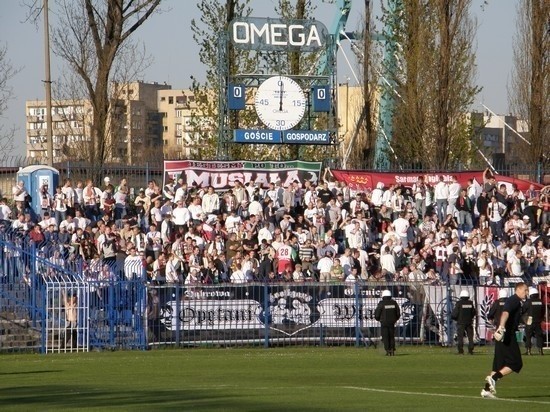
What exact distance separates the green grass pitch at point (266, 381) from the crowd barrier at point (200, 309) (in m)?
0.91

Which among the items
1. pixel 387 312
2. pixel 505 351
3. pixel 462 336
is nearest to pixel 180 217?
pixel 387 312

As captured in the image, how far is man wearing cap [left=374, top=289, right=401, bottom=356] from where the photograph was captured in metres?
29.9

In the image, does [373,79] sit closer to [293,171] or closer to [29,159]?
[293,171]

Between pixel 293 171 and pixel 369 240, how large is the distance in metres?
5.60

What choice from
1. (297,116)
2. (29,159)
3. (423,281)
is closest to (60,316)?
(423,281)

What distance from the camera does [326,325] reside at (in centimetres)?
3325

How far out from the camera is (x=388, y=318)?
99.3 feet

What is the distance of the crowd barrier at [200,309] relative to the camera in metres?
31.0

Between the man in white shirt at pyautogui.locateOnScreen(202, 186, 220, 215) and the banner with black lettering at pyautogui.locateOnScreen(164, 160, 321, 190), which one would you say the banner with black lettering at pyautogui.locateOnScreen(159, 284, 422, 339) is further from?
the banner with black lettering at pyautogui.locateOnScreen(164, 160, 321, 190)

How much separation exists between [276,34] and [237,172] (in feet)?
18.6

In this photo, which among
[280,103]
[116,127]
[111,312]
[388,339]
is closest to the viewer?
[388,339]

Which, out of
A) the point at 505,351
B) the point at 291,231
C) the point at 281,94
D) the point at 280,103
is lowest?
the point at 505,351

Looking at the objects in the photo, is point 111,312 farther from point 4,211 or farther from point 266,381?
point 266,381

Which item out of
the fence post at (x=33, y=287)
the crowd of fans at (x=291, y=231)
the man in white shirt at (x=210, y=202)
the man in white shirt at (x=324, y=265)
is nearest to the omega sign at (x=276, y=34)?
the crowd of fans at (x=291, y=231)
